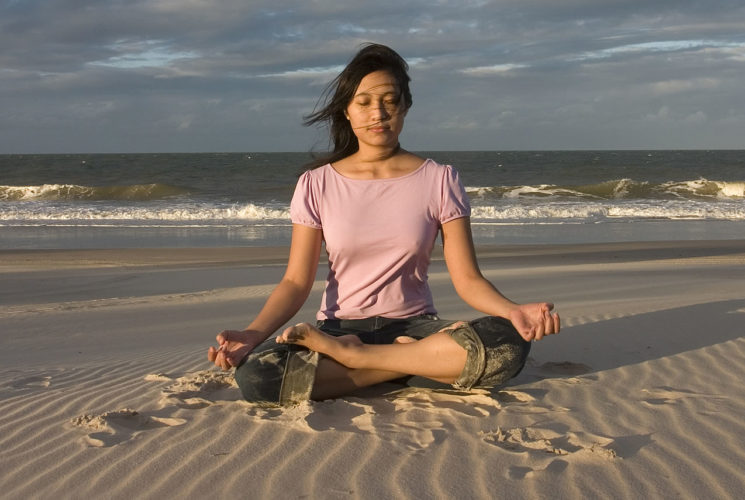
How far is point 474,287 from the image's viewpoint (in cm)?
386

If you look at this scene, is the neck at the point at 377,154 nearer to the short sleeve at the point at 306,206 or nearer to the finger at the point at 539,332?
the short sleeve at the point at 306,206

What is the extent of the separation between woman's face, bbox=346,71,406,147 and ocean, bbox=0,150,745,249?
1232cm

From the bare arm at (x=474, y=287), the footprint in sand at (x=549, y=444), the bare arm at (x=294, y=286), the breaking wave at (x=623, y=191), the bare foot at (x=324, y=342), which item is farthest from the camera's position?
the breaking wave at (x=623, y=191)

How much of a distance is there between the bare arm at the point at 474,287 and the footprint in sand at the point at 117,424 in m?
1.43

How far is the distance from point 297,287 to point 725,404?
2113 mm

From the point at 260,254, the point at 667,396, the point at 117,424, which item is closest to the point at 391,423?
the point at 117,424

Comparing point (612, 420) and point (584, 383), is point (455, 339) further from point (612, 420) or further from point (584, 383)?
point (584, 383)

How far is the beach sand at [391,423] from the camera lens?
9.45ft

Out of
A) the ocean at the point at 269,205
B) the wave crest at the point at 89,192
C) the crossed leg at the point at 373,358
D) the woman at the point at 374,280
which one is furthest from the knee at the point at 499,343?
the wave crest at the point at 89,192

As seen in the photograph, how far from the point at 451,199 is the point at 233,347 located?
4.05 feet

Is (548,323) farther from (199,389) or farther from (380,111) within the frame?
(199,389)

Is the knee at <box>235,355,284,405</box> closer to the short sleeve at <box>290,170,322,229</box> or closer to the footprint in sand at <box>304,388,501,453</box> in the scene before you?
the footprint in sand at <box>304,388,501,453</box>

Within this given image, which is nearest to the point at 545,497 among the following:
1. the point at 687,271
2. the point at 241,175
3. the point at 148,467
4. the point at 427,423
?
the point at 427,423

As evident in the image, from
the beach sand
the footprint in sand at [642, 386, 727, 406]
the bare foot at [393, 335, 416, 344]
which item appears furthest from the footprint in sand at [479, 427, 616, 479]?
the footprint in sand at [642, 386, 727, 406]
